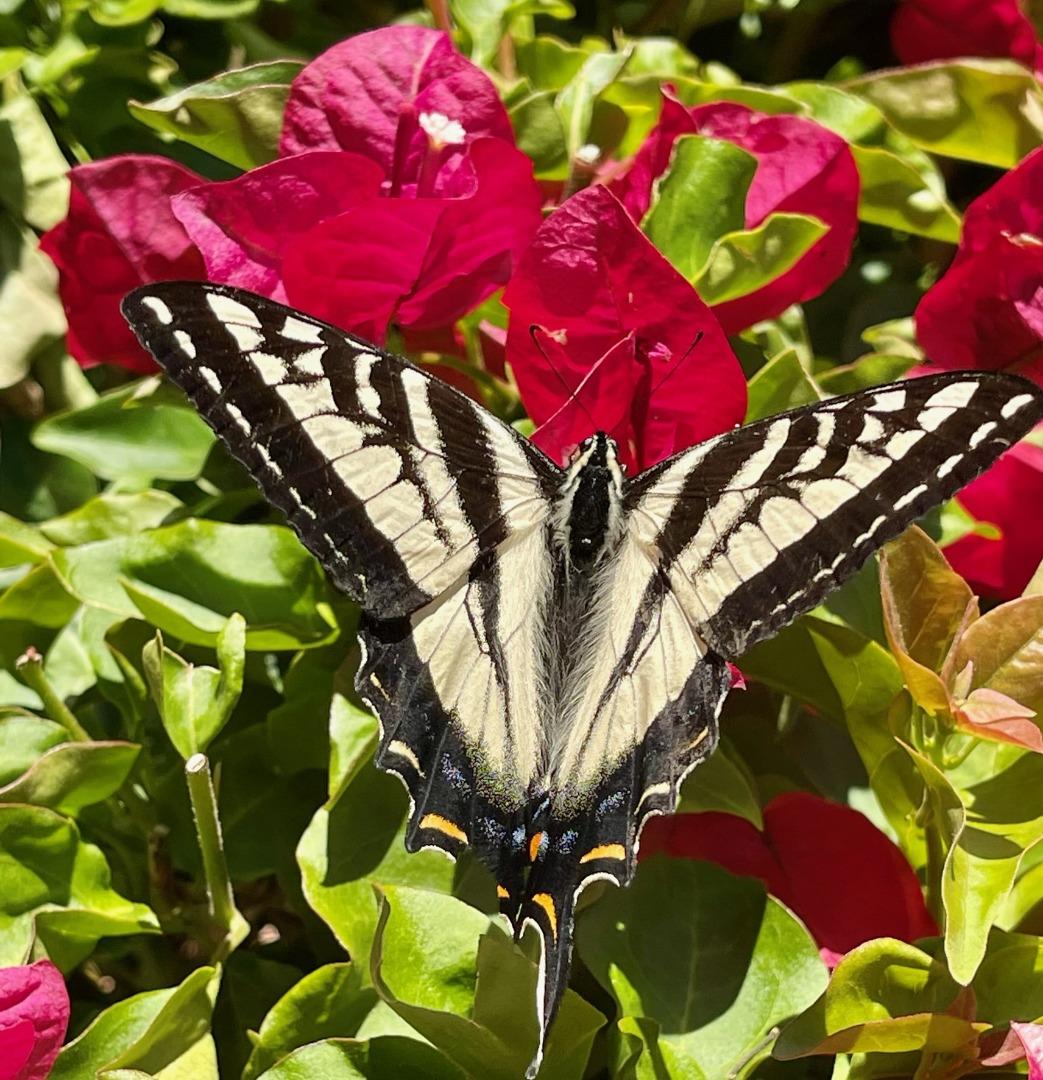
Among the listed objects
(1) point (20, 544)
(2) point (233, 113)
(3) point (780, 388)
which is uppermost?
(2) point (233, 113)

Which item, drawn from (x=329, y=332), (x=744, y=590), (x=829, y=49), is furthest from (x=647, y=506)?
(x=829, y=49)

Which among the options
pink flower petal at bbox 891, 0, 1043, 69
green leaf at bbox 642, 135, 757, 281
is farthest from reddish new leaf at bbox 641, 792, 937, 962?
pink flower petal at bbox 891, 0, 1043, 69

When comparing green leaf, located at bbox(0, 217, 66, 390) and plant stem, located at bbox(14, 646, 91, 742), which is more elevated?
green leaf, located at bbox(0, 217, 66, 390)

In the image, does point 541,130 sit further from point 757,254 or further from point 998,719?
point 998,719

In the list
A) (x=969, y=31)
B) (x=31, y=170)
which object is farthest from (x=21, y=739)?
(x=969, y=31)

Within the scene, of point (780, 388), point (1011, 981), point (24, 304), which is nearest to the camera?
point (1011, 981)

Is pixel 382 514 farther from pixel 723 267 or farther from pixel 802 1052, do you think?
pixel 802 1052

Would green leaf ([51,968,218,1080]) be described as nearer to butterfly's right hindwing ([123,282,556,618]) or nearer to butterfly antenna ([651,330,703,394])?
butterfly's right hindwing ([123,282,556,618])
